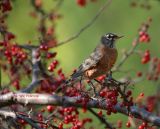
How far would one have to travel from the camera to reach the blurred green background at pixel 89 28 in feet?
52.4

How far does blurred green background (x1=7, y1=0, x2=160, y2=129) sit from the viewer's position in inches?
629

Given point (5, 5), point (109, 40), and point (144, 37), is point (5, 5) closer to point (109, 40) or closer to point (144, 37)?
point (109, 40)

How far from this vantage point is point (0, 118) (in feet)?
19.2

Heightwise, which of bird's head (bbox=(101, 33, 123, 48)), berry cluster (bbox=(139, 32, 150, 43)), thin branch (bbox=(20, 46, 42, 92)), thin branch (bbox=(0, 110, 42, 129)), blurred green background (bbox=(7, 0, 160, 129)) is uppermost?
blurred green background (bbox=(7, 0, 160, 129))

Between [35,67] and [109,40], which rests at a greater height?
[109,40]

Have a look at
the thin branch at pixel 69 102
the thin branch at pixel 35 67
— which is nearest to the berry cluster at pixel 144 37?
the thin branch at pixel 35 67

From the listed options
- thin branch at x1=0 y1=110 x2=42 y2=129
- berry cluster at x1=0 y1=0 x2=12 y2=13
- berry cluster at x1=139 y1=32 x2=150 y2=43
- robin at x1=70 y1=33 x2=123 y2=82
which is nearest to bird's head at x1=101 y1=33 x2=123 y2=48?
robin at x1=70 y1=33 x2=123 y2=82

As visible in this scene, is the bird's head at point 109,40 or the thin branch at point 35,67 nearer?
the bird's head at point 109,40

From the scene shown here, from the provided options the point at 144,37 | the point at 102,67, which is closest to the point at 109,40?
the point at 102,67

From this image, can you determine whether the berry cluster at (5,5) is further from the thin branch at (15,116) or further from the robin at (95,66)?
the thin branch at (15,116)

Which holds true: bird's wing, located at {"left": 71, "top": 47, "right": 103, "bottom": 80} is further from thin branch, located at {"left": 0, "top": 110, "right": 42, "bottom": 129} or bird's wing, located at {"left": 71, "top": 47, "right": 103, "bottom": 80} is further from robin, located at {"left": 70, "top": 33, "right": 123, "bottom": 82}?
thin branch, located at {"left": 0, "top": 110, "right": 42, "bottom": 129}

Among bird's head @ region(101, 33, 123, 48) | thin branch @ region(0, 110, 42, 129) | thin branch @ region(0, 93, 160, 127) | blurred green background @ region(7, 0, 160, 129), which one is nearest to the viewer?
thin branch @ region(0, 93, 160, 127)

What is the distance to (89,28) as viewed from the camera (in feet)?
57.2

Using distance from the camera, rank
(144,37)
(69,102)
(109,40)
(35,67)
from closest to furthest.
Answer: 1. (69,102)
2. (109,40)
3. (35,67)
4. (144,37)
